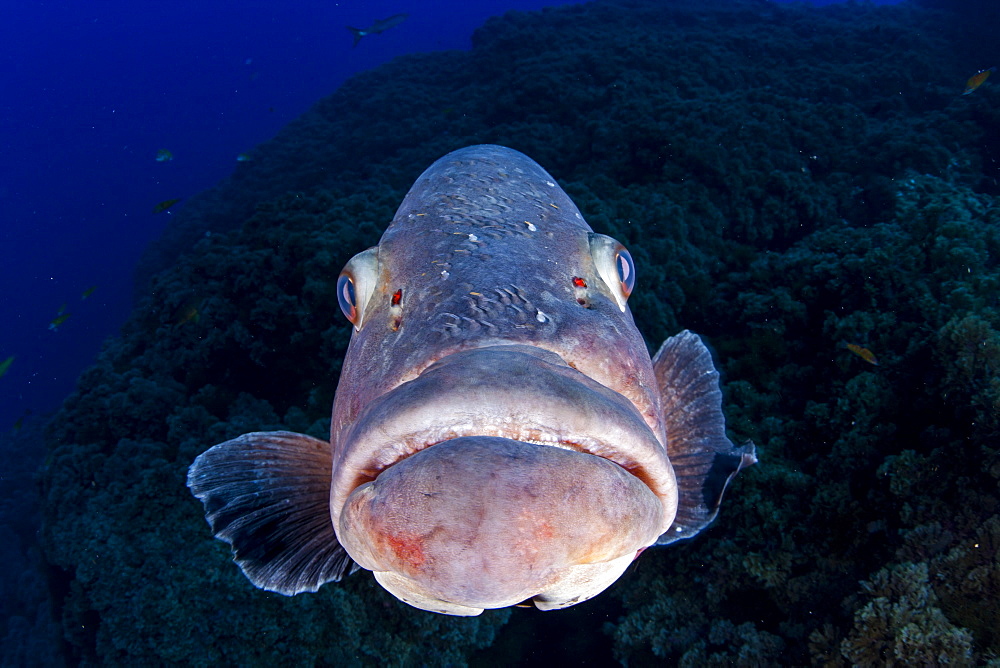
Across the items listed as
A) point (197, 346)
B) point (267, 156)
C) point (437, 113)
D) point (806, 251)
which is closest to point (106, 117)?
point (267, 156)

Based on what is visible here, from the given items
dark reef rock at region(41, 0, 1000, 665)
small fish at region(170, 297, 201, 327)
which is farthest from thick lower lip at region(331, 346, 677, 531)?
small fish at region(170, 297, 201, 327)

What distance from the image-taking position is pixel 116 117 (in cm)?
8188

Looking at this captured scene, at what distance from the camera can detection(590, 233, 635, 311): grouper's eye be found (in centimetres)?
251

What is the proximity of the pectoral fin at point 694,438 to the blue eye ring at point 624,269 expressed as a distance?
54cm

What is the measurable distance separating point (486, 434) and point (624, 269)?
1.61 metres

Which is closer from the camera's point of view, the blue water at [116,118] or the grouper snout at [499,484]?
the grouper snout at [499,484]

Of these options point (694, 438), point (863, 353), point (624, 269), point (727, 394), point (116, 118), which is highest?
Answer: point (624, 269)

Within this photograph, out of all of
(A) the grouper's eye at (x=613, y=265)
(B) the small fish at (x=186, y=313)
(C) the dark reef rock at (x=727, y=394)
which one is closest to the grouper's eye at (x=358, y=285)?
(A) the grouper's eye at (x=613, y=265)

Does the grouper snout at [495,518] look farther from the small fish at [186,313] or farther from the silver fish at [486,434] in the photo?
the small fish at [186,313]

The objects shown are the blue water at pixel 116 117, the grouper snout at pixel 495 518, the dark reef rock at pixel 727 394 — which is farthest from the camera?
the blue water at pixel 116 117

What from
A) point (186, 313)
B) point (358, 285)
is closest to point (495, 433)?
point (358, 285)

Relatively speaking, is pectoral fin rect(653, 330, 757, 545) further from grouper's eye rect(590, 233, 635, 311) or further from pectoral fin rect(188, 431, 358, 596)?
pectoral fin rect(188, 431, 358, 596)

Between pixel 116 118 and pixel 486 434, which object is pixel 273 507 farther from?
pixel 116 118

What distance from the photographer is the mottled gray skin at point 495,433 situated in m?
1.16
